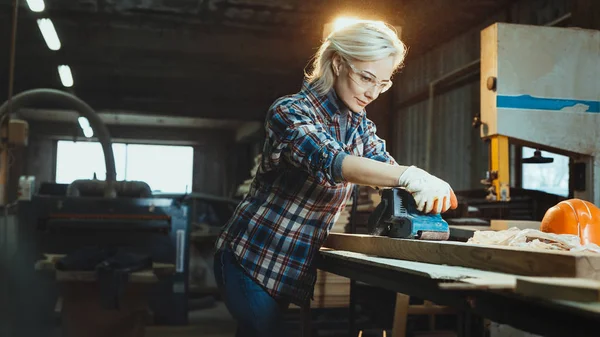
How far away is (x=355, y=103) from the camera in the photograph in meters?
2.21

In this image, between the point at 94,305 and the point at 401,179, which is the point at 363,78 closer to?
the point at 401,179

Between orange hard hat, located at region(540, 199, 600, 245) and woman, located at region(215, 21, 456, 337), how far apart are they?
608mm

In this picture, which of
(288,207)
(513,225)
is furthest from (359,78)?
(513,225)

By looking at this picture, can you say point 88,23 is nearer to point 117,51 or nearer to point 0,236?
point 117,51

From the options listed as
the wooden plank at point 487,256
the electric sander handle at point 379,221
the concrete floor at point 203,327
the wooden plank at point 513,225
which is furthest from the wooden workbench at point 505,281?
the concrete floor at point 203,327

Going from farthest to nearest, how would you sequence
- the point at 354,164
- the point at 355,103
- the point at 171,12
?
1. the point at 171,12
2. the point at 355,103
3. the point at 354,164

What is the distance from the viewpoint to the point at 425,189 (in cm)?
198

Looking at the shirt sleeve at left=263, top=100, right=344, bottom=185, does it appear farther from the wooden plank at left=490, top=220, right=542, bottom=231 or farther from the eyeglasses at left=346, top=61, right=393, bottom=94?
the wooden plank at left=490, top=220, right=542, bottom=231

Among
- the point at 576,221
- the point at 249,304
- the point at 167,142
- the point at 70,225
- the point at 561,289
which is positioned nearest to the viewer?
the point at 561,289

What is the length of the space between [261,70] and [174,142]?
8.11m

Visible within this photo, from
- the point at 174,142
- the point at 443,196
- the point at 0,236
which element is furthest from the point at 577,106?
the point at 174,142

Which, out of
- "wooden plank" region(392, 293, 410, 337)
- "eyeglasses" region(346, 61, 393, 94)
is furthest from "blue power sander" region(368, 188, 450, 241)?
"wooden plank" region(392, 293, 410, 337)

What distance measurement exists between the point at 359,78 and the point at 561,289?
1180 millimetres

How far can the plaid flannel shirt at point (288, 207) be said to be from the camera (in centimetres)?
199
